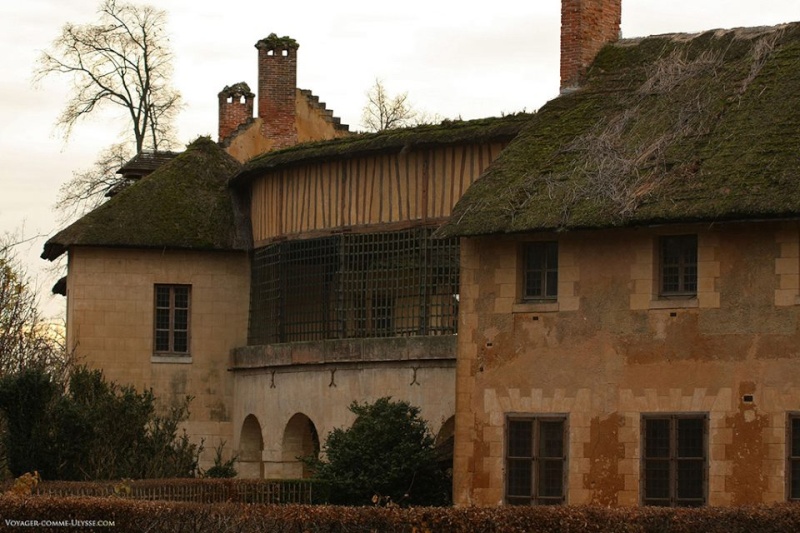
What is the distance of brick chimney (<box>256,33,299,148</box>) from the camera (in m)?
46.3

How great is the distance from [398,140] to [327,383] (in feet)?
16.5

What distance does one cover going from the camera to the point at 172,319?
41188 millimetres

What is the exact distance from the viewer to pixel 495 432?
29359 millimetres

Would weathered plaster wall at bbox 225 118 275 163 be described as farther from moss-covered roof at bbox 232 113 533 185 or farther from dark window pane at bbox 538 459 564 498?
dark window pane at bbox 538 459 564 498

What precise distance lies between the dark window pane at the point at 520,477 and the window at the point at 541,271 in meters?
2.62

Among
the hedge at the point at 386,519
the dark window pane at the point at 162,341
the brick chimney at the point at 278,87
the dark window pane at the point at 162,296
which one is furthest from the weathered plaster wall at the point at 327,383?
the hedge at the point at 386,519

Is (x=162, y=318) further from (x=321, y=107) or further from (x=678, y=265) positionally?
(x=678, y=265)

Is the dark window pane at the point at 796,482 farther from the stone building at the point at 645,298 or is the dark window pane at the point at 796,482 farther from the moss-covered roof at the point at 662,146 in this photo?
the moss-covered roof at the point at 662,146

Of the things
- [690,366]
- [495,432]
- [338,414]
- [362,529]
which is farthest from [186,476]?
[362,529]

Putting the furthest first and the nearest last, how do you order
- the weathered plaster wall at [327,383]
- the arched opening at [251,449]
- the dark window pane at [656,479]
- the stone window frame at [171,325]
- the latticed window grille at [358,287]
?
the stone window frame at [171,325] < the arched opening at [251,449] < the latticed window grille at [358,287] < the weathered plaster wall at [327,383] < the dark window pane at [656,479]

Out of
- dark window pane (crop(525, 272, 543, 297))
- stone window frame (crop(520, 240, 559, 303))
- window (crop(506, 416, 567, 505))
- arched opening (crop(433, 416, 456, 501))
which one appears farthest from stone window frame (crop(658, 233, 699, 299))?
arched opening (crop(433, 416, 456, 501))

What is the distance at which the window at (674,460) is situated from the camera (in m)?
27.4

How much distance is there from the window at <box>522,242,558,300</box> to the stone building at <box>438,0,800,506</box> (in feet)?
0.09

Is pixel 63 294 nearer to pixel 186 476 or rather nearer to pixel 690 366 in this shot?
pixel 186 476
